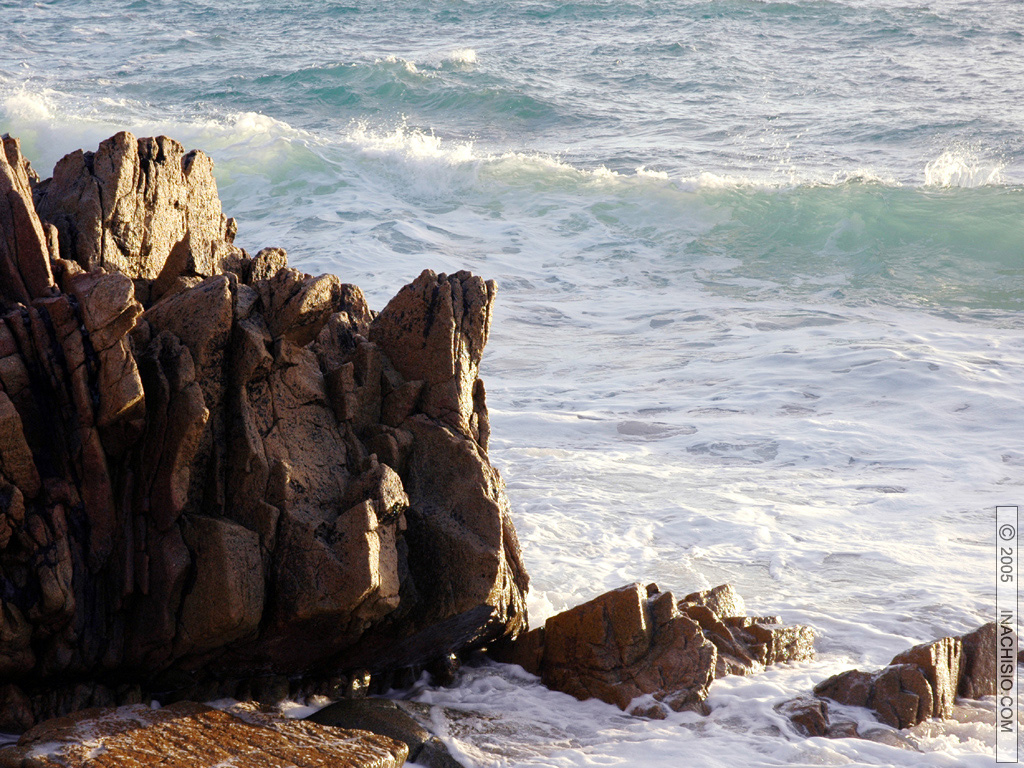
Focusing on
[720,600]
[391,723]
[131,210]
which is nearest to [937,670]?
[720,600]

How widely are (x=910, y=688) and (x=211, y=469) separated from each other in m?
3.38

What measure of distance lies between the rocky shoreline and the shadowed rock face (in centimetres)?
1

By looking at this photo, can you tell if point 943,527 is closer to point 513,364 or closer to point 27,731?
point 513,364

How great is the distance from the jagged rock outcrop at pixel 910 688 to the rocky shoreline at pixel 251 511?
11 millimetres

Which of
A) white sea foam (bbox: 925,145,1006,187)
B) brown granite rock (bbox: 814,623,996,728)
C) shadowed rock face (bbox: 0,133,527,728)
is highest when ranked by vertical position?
white sea foam (bbox: 925,145,1006,187)

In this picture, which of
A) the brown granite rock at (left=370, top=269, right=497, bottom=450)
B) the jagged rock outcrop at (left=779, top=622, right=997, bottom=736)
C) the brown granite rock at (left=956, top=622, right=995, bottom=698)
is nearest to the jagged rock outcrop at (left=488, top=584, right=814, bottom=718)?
the jagged rock outcrop at (left=779, top=622, right=997, bottom=736)

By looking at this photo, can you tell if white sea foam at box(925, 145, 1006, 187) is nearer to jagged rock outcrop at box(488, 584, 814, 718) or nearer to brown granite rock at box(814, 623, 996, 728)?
brown granite rock at box(814, 623, 996, 728)

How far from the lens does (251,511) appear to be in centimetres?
413

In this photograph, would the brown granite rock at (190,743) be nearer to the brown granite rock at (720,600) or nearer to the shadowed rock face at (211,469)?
the shadowed rock face at (211,469)

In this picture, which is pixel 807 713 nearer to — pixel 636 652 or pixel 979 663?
pixel 636 652

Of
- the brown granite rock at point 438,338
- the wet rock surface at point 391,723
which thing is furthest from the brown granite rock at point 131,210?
the wet rock surface at point 391,723

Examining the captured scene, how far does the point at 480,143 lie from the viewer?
68.3 ft

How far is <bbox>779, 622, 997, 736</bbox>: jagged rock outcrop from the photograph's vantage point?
4242 mm

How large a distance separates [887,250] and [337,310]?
1242 cm
